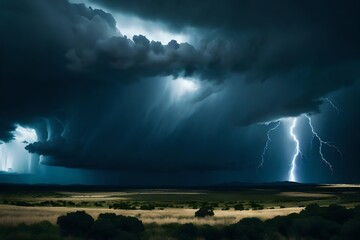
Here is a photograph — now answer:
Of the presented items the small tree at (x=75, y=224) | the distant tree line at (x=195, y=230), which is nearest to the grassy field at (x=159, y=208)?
the distant tree line at (x=195, y=230)

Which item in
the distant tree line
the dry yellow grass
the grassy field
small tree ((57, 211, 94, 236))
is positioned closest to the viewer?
the distant tree line

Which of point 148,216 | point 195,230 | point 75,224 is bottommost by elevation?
point 148,216

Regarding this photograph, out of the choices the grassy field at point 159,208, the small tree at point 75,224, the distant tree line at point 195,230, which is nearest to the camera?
the distant tree line at point 195,230

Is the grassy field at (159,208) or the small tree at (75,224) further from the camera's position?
the grassy field at (159,208)

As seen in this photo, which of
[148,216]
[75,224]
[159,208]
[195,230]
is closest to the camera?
[75,224]

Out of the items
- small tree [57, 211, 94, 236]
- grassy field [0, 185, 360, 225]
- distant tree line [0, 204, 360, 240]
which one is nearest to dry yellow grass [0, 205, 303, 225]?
grassy field [0, 185, 360, 225]

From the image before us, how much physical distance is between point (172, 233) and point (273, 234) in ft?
20.6

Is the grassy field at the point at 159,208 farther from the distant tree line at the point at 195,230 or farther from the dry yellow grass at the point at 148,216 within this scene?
the distant tree line at the point at 195,230

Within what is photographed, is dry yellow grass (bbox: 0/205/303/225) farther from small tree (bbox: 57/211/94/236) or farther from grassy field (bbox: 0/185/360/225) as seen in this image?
small tree (bbox: 57/211/94/236)

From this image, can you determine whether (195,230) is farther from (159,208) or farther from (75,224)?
(159,208)

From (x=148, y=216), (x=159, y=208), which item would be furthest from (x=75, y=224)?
(x=159, y=208)

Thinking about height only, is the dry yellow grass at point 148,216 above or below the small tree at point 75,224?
below

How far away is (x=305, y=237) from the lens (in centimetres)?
2333

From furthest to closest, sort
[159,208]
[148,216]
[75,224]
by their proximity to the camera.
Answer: [159,208], [148,216], [75,224]
